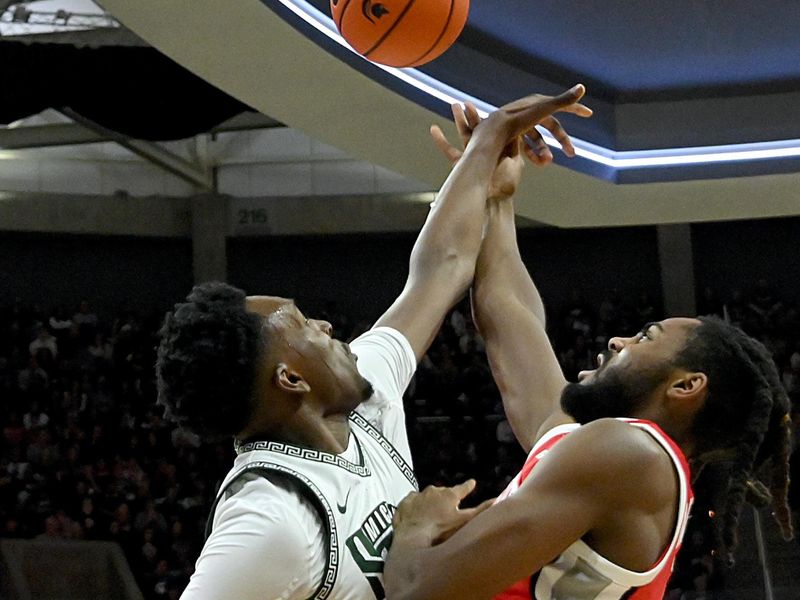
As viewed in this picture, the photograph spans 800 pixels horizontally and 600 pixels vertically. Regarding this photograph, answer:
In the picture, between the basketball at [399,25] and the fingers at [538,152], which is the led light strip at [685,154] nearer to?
the basketball at [399,25]

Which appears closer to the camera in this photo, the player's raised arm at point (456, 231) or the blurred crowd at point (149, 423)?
the player's raised arm at point (456, 231)

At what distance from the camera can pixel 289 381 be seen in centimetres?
211

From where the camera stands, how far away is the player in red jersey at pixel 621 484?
6.14 feet

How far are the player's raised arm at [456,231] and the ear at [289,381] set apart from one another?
0.54 m

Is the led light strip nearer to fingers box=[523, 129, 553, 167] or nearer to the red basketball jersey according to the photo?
fingers box=[523, 129, 553, 167]

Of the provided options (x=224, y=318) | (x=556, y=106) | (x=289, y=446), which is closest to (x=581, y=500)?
(x=289, y=446)

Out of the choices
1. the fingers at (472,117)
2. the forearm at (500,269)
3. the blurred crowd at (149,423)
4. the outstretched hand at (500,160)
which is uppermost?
the fingers at (472,117)

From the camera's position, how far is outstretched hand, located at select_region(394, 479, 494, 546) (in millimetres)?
1949

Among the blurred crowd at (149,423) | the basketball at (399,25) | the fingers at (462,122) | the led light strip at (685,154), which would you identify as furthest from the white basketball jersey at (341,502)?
the blurred crowd at (149,423)

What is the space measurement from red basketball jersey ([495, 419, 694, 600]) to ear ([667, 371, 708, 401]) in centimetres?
10

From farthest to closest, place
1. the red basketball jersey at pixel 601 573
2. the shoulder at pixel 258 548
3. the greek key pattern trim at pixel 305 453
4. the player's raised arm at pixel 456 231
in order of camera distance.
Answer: the player's raised arm at pixel 456 231 < the greek key pattern trim at pixel 305 453 < the red basketball jersey at pixel 601 573 < the shoulder at pixel 258 548

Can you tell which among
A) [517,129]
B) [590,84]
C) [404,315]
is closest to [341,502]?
[404,315]

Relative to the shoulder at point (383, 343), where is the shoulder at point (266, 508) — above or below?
below

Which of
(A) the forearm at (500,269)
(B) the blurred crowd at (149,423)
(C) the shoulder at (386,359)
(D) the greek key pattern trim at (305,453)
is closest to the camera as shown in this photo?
(D) the greek key pattern trim at (305,453)
